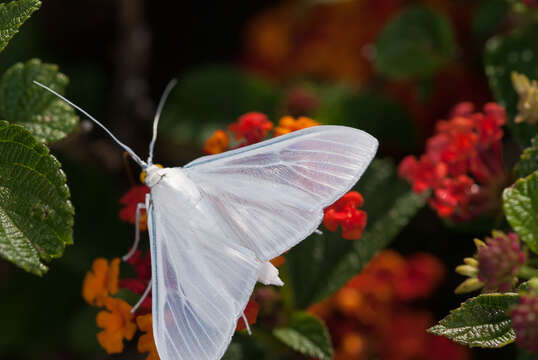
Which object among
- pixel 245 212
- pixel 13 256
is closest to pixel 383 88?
pixel 245 212

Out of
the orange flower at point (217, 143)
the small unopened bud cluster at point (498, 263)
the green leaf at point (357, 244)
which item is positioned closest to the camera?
the small unopened bud cluster at point (498, 263)

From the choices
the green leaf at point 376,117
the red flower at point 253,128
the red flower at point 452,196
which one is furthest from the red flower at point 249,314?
the green leaf at point 376,117

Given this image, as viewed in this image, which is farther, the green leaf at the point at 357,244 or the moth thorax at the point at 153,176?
the green leaf at the point at 357,244

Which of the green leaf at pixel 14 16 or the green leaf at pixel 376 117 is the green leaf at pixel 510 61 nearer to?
the green leaf at pixel 376 117

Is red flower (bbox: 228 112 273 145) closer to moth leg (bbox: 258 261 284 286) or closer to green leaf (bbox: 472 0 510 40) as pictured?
moth leg (bbox: 258 261 284 286)

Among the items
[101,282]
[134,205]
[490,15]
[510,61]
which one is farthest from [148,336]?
[490,15]

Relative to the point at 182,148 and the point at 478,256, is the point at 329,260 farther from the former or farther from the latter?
the point at 182,148
